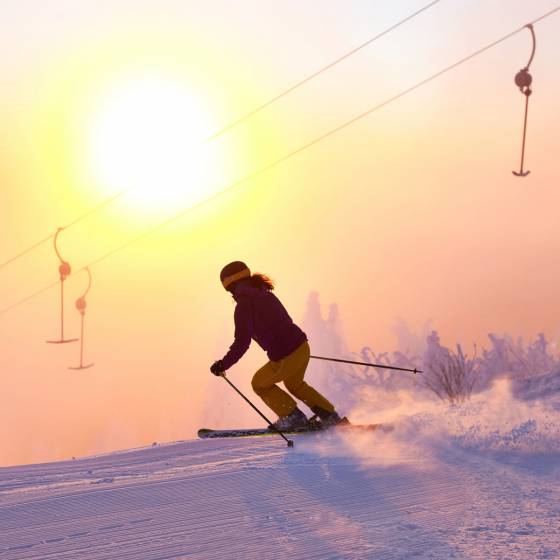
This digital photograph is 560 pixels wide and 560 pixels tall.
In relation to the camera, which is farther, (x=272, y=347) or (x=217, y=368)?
(x=272, y=347)

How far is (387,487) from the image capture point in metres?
5.08

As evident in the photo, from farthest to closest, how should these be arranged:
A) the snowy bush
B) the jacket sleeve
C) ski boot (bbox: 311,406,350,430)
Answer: the snowy bush, ski boot (bbox: 311,406,350,430), the jacket sleeve

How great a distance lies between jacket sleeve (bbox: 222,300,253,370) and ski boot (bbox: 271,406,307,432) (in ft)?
2.99

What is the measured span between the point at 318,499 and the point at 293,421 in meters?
3.54

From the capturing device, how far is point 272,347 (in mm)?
8195

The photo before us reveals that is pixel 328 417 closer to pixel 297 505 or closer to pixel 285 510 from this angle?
pixel 297 505

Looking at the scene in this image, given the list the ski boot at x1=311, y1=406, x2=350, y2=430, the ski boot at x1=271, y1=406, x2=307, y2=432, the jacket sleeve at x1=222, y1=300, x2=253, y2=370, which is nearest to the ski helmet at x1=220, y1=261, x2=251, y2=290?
the jacket sleeve at x1=222, y1=300, x2=253, y2=370

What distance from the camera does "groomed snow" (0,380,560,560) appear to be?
3969 millimetres

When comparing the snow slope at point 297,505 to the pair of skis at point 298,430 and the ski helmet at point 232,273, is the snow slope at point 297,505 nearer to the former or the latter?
the pair of skis at point 298,430

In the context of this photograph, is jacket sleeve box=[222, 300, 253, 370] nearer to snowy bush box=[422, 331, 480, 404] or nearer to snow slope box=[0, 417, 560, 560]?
snow slope box=[0, 417, 560, 560]

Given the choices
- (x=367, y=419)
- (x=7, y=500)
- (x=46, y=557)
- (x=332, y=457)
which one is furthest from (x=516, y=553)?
(x=367, y=419)

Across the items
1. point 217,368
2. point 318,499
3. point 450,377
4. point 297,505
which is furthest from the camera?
point 450,377

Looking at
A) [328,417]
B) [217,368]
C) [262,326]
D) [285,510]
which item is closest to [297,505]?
[285,510]

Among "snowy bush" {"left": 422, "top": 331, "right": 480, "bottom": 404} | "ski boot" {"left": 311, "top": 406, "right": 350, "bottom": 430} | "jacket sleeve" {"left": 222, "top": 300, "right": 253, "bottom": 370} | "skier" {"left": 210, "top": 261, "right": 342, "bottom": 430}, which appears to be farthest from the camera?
"snowy bush" {"left": 422, "top": 331, "right": 480, "bottom": 404}
